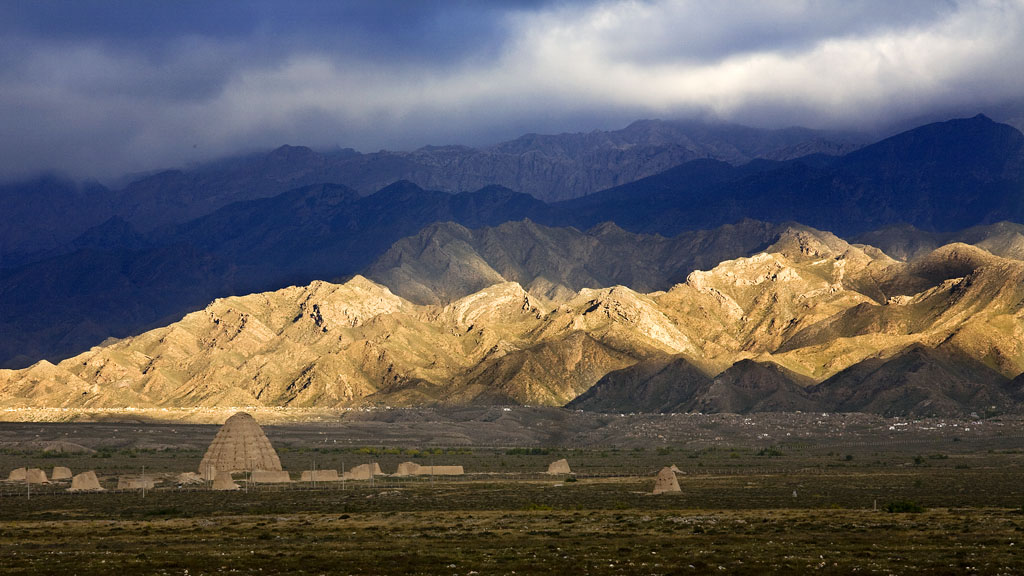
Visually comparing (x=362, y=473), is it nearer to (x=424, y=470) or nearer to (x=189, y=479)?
(x=424, y=470)

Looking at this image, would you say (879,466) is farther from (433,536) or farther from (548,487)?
(433,536)

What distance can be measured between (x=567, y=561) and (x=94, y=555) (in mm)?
19127

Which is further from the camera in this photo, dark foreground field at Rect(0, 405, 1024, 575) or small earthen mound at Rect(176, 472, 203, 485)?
small earthen mound at Rect(176, 472, 203, 485)

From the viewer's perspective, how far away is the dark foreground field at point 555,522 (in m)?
42.6

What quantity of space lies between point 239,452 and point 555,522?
51549 millimetres

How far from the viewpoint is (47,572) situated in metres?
41.3

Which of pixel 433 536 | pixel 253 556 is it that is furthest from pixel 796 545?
pixel 253 556

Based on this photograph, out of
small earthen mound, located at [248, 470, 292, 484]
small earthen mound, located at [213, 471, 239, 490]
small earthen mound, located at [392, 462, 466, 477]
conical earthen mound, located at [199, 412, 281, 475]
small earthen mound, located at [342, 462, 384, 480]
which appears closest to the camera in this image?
small earthen mound, located at [213, 471, 239, 490]

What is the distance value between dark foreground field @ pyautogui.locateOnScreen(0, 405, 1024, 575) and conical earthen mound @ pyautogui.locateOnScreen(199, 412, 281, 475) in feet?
23.5

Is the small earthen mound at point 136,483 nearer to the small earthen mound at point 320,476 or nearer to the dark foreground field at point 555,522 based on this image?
the dark foreground field at point 555,522

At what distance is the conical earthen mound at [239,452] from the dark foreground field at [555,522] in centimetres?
715

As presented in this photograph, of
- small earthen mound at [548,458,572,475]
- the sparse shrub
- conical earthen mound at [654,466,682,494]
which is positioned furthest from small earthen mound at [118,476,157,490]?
the sparse shrub

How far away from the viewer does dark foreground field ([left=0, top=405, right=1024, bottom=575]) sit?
42597 millimetres

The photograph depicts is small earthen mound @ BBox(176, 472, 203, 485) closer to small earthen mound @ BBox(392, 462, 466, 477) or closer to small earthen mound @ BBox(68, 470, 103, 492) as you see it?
small earthen mound @ BBox(68, 470, 103, 492)
